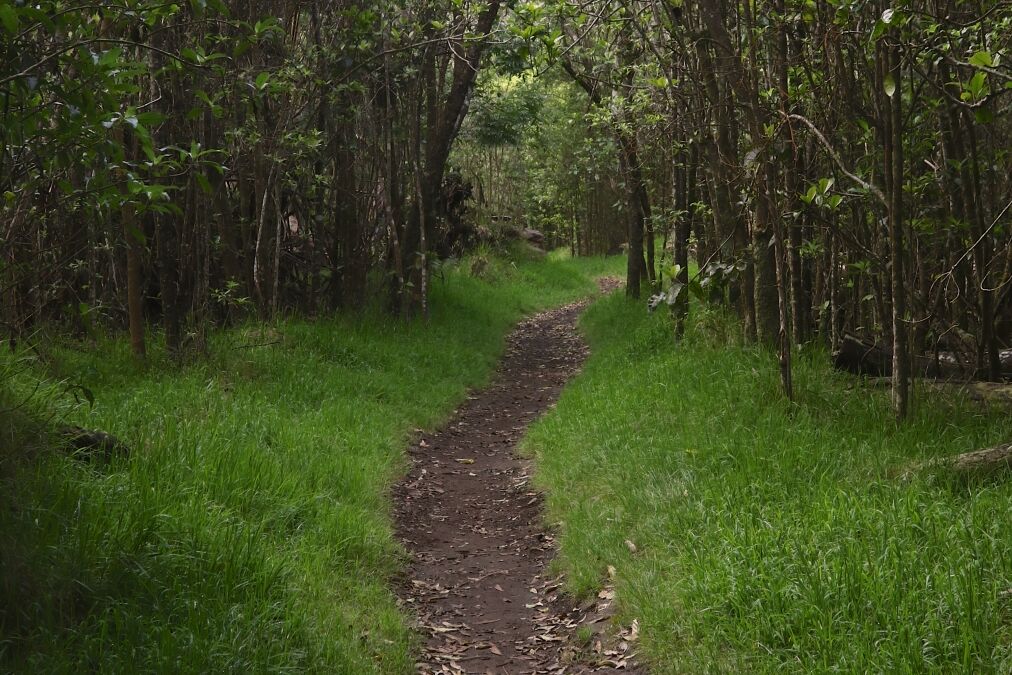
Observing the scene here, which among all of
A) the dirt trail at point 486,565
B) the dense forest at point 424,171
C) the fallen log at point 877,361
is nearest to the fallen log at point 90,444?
the dense forest at point 424,171

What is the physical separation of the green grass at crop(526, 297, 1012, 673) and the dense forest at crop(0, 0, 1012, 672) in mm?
204

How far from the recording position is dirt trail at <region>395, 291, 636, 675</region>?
493 centimetres

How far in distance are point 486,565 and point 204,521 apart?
7.38ft

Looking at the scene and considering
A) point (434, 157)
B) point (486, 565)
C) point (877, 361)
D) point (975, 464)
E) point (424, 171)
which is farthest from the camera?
point (424, 171)

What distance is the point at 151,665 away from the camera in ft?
11.9

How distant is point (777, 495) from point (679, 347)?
4.84 metres

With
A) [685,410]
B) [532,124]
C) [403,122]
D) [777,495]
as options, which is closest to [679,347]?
[685,410]

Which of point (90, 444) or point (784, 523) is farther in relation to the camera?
point (90, 444)

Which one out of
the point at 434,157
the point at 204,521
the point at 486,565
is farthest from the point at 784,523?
the point at 434,157

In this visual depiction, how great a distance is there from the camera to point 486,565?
6285 millimetres

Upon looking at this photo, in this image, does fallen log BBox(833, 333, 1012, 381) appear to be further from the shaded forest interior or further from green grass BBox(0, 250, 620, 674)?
green grass BBox(0, 250, 620, 674)

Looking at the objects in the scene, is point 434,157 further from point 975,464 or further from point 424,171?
point 975,464

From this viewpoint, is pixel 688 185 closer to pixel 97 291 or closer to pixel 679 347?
pixel 679 347

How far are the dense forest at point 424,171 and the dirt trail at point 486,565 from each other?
2.05 feet
